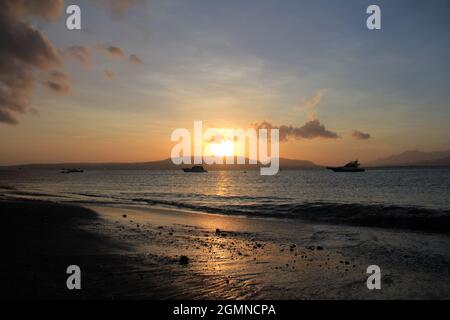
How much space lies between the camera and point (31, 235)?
15.5 metres

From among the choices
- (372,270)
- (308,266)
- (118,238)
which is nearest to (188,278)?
(308,266)

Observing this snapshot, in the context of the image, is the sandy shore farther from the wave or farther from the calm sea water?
the calm sea water

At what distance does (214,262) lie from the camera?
1206cm

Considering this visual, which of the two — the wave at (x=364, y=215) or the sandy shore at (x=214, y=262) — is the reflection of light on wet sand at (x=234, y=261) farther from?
the wave at (x=364, y=215)

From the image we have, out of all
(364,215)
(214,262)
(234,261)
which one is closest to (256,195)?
(364,215)

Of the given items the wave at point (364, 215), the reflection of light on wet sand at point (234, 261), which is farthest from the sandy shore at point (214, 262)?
the wave at point (364, 215)

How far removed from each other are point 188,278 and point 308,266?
426 centimetres

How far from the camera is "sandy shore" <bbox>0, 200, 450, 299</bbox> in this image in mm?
9031

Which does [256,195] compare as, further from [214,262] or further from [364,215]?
[214,262]

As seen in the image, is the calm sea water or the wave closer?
the wave

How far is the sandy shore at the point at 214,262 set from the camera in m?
9.03

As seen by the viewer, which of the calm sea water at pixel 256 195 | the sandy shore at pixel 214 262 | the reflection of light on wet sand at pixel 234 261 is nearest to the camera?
the sandy shore at pixel 214 262

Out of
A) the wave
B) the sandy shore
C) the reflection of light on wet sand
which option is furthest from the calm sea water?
the reflection of light on wet sand
